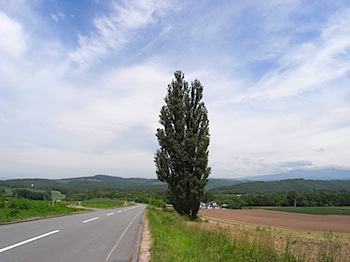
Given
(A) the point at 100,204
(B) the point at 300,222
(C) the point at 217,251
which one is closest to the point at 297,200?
(B) the point at 300,222

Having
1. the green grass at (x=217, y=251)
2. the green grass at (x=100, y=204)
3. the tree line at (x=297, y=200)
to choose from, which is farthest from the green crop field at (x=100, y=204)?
the green grass at (x=217, y=251)

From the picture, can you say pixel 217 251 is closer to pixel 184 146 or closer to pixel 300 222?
pixel 184 146

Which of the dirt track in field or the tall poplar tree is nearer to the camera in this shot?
the tall poplar tree

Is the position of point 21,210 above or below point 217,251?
above

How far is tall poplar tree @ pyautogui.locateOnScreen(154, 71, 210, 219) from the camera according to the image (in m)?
25.7

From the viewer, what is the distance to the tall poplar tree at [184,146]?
25688 millimetres

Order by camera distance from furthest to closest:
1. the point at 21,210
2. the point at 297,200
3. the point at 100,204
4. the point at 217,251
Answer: the point at 297,200 < the point at 100,204 < the point at 21,210 < the point at 217,251

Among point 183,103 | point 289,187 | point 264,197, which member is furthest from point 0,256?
point 289,187

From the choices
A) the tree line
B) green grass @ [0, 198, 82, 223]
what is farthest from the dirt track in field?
the tree line

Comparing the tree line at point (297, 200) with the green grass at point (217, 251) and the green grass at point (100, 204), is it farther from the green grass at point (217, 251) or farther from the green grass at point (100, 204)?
the green grass at point (217, 251)

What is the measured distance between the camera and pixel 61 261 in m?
6.93

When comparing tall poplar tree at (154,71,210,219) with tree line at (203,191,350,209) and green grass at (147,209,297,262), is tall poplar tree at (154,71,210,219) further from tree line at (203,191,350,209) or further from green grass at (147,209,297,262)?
tree line at (203,191,350,209)

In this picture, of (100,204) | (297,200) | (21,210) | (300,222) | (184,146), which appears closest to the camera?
(21,210)

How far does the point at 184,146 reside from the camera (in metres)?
26.4
